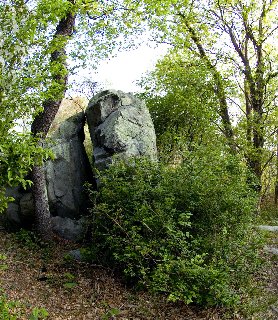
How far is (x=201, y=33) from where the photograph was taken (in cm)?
1936

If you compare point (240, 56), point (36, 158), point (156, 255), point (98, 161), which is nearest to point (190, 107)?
point (98, 161)

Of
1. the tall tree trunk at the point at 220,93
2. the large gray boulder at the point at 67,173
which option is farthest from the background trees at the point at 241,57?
the large gray boulder at the point at 67,173

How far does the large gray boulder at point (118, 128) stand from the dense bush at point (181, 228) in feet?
4.54

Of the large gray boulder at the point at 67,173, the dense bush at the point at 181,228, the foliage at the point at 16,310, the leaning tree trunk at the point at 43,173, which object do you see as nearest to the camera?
the foliage at the point at 16,310

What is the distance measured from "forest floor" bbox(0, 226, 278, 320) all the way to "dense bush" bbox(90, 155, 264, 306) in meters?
0.32

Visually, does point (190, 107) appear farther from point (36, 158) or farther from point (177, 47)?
point (36, 158)

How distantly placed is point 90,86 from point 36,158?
9.67 metres

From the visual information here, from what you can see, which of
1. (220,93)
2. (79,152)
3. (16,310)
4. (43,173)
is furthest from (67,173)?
(220,93)

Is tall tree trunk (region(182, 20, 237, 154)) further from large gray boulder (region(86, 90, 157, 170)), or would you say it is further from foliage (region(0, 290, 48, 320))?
foliage (region(0, 290, 48, 320))

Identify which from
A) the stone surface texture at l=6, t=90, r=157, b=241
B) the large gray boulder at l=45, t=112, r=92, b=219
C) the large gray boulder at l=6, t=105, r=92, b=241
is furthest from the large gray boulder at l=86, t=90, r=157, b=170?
the large gray boulder at l=6, t=105, r=92, b=241

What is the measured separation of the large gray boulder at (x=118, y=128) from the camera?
11008 mm

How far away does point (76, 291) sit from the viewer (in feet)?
28.2

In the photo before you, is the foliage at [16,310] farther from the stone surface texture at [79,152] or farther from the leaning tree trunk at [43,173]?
the stone surface texture at [79,152]

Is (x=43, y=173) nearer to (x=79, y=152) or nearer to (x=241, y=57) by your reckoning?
(x=79, y=152)
